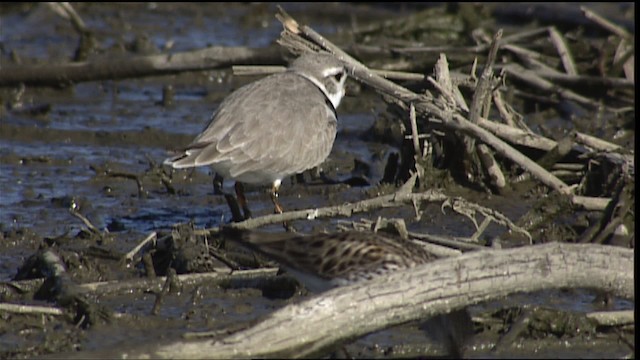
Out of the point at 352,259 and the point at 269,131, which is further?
the point at 269,131

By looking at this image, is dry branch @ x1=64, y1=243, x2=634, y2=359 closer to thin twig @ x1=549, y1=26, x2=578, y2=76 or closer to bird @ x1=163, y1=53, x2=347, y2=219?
bird @ x1=163, y1=53, x2=347, y2=219

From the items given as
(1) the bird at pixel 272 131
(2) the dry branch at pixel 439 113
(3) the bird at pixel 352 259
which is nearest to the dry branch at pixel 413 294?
(3) the bird at pixel 352 259

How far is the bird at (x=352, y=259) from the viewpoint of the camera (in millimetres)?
6230

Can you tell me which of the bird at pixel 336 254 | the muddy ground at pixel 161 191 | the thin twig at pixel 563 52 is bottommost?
the muddy ground at pixel 161 191

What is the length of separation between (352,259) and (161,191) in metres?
3.59

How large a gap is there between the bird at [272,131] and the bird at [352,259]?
1.66 metres

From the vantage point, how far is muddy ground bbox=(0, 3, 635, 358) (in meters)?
6.70

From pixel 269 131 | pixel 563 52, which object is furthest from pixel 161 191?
pixel 563 52

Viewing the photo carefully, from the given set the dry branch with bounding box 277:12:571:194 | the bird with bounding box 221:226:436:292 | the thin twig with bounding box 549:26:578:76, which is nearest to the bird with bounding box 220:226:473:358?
the bird with bounding box 221:226:436:292

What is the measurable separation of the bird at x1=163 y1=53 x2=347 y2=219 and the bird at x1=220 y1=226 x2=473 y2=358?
1656 mm

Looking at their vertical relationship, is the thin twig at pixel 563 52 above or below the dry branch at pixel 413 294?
below

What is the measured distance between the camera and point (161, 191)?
959cm

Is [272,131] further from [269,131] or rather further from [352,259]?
[352,259]

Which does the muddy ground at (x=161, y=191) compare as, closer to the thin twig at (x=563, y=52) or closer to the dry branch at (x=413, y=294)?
the dry branch at (x=413, y=294)
